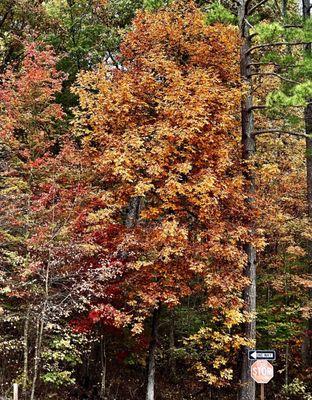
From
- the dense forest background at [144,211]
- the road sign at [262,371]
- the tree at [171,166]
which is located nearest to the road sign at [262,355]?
the road sign at [262,371]

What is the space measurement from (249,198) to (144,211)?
3.02 metres

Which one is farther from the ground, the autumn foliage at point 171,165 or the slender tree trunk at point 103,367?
the autumn foliage at point 171,165

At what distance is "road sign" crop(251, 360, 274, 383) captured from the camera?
8.23 meters

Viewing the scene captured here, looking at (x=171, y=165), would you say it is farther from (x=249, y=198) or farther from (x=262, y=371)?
(x=262, y=371)

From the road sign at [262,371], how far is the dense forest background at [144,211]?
124 cm

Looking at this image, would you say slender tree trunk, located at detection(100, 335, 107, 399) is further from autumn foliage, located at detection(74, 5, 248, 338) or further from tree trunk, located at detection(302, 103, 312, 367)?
tree trunk, located at detection(302, 103, 312, 367)

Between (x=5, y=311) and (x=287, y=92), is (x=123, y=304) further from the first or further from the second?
(x=287, y=92)

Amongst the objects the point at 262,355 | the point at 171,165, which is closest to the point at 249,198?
the point at 171,165

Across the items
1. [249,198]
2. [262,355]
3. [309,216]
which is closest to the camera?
[262,355]

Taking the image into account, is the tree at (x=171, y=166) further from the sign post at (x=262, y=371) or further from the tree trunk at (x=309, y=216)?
the tree trunk at (x=309, y=216)

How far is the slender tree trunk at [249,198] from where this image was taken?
35.4 feet

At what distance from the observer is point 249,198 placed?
36.8ft

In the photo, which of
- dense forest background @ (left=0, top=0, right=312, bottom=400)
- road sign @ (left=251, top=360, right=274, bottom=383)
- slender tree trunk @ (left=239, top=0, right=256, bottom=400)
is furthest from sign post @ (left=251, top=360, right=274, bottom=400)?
slender tree trunk @ (left=239, top=0, right=256, bottom=400)

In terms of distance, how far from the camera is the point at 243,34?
1216cm
